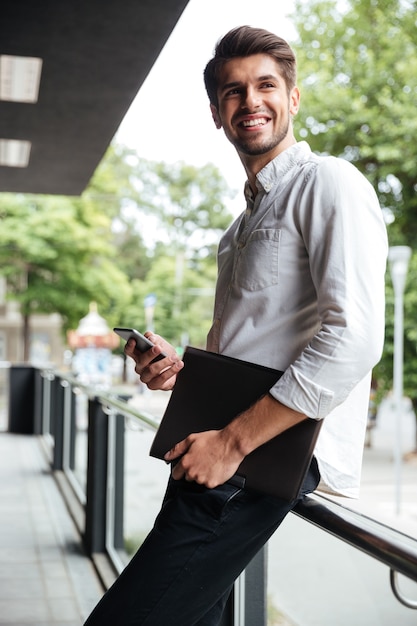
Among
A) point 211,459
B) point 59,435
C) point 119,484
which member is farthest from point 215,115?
point 59,435

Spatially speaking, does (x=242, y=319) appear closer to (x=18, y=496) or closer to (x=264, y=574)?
(x=264, y=574)

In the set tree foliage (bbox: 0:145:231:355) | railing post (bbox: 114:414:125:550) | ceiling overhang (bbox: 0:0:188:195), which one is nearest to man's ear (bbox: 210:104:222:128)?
ceiling overhang (bbox: 0:0:188:195)

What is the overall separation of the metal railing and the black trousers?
148 millimetres

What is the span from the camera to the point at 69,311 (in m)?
25.3

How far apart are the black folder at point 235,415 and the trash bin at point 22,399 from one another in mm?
9534

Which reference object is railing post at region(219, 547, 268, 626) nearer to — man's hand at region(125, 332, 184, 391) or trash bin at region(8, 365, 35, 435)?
man's hand at region(125, 332, 184, 391)

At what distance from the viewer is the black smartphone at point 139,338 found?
1400mm

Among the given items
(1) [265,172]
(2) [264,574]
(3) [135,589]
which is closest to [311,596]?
(2) [264,574]

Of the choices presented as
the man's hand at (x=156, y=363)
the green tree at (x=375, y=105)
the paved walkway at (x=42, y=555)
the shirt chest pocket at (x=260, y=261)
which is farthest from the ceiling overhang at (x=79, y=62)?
the green tree at (x=375, y=105)

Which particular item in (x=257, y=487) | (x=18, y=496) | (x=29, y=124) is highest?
(x=29, y=124)

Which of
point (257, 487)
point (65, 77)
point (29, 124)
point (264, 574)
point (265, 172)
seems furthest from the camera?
point (29, 124)

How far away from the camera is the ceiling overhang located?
399 cm

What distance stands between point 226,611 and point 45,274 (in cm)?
2436

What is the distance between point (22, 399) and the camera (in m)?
10.7
